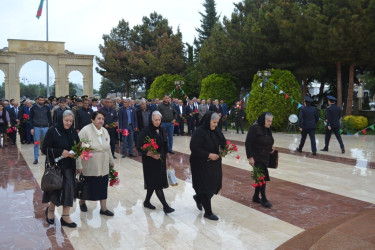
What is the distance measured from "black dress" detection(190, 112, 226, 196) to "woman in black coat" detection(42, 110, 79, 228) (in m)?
1.76

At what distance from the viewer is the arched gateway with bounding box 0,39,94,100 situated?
102ft

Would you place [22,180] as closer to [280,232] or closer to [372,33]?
[280,232]

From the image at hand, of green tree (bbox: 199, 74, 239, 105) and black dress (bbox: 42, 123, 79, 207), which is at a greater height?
green tree (bbox: 199, 74, 239, 105)

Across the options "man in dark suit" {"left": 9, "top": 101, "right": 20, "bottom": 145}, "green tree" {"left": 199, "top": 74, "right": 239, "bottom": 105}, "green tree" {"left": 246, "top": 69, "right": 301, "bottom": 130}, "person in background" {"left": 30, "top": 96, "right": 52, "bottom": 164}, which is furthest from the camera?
"green tree" {"left": 199, "top": 74, "right": 239, "bottom": 105}

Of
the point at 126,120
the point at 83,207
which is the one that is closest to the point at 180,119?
the point at 126,120

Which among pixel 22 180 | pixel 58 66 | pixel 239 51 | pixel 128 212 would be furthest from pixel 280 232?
pixel 58 66

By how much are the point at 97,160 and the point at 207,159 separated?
5.31 feet

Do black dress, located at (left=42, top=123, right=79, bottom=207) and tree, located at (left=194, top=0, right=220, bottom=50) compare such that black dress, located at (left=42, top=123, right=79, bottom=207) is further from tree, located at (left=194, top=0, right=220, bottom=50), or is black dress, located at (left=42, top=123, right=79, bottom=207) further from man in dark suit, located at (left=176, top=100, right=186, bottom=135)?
tree, located at (left=194, top=0, right=220, bottom=50)

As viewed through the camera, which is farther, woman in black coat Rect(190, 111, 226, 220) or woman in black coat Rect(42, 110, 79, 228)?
woman in black coat Rect(190, 111, 226, 220)

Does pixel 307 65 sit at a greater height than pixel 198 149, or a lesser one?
greater

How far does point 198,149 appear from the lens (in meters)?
5.34

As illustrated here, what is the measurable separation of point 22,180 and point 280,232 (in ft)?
19.0

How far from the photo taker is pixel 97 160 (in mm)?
5348

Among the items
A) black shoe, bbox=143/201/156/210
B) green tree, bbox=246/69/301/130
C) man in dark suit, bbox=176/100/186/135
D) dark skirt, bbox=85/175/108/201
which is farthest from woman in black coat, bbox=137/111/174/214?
green tree, bbox=246/69/301/130
